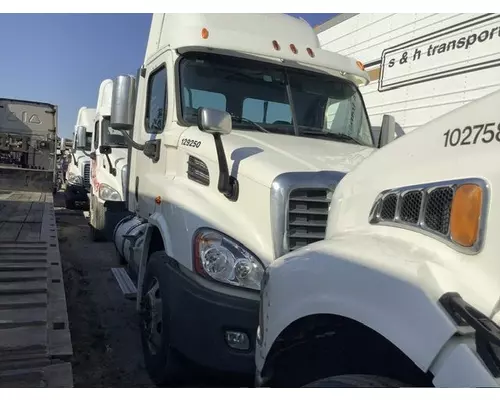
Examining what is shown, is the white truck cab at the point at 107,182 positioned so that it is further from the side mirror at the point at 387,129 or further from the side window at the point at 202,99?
the side mirror at the point at 387,129

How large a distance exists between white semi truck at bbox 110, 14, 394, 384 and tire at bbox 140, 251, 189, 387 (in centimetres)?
1

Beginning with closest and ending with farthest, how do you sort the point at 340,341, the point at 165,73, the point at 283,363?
the point at 340,341, the point at 283,363, the point at 165,73

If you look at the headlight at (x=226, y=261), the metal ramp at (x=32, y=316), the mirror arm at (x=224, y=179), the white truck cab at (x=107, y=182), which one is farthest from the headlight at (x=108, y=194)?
the headlight at (x=226, y=261)

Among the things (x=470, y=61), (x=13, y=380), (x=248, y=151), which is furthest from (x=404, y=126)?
(x=13, y=380)

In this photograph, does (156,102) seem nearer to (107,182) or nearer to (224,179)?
(224,179)

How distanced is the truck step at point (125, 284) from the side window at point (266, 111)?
227 centimetres

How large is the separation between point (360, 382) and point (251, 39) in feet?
10.1

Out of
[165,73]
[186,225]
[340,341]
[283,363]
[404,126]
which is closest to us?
[340,341]

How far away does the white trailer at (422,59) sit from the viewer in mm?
4402

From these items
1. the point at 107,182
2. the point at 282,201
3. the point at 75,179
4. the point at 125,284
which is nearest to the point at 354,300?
the point at 282,201

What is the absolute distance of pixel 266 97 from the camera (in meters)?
3.85

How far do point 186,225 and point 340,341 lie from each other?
1.54 metres

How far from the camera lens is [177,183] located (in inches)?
140

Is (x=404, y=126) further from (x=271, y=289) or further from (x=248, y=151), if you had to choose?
(x=271, y=289)
